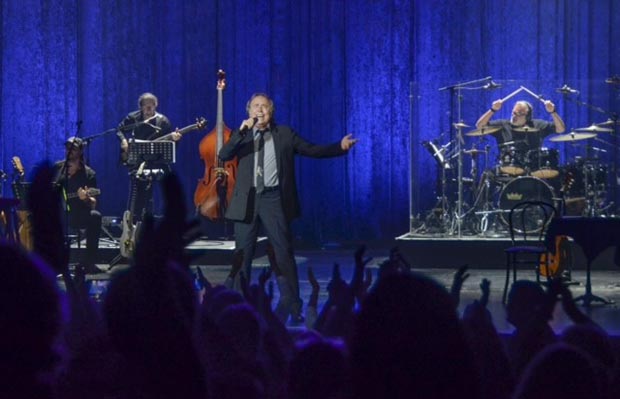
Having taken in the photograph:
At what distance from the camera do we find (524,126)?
11023 mm

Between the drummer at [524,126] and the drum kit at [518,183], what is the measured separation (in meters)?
0.02

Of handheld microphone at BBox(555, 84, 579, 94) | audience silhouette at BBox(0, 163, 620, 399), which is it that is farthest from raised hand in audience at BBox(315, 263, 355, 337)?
handheld microphone at BBox(555, 84, 579, 94)

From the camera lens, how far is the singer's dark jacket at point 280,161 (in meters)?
6.98

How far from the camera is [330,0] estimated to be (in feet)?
42.9

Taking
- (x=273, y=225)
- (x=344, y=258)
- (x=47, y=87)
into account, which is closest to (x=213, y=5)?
(x=47, y=87)

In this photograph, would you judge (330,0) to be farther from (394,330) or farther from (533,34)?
(394,330)

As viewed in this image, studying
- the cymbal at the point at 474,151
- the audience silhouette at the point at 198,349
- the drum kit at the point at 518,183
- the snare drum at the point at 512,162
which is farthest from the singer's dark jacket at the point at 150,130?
the audience silhouette at the point at 198,349

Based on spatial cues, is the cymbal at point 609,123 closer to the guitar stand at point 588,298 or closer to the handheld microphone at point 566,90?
the handheld microphone at point 566,90

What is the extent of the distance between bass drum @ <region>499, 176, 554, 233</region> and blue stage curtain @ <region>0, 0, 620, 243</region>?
184cm

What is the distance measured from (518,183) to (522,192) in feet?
0.33

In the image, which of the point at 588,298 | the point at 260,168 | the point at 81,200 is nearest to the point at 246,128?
the point at 260,168

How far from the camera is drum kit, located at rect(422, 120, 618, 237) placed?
1059 cm

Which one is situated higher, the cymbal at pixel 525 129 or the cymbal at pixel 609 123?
the cymbal at pixel 609 123

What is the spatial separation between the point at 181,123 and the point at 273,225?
6433 millimetres
